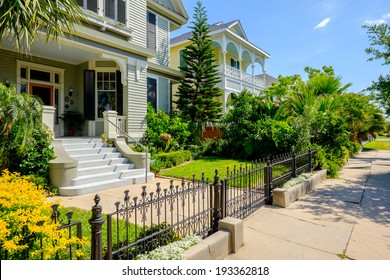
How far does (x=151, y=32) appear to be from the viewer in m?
15.1

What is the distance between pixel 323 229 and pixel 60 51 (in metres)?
11.0

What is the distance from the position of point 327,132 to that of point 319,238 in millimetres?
8158

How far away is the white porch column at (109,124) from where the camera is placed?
10000 millimetres

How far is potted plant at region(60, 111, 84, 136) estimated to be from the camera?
11719mm

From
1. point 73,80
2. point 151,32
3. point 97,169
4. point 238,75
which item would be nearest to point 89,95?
point 73,80

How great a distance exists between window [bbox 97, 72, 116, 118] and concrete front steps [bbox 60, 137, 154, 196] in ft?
10.0

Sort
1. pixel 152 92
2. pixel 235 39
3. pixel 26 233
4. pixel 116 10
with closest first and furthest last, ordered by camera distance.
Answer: pixel 26 233 → pixel 116 10 → pixel 152 92 → pixel 235 39

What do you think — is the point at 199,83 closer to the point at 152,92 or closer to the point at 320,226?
the point at 152,92

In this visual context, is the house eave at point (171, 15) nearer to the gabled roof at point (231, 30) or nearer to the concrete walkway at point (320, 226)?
the gabled roof at point (231, 30)

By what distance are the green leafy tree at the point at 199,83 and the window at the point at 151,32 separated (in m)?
2.28

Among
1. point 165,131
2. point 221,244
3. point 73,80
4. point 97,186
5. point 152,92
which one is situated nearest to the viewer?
point 221,244

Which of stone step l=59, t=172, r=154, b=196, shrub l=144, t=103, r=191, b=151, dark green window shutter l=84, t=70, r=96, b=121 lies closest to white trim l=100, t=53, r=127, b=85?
dark green window shutter l=84, t=70, r=96, b=121

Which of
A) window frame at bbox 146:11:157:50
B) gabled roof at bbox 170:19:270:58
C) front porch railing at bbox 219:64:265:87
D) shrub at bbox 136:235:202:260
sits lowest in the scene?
shrub at bbox 136:235:202:260

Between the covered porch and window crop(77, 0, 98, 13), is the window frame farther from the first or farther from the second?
window crop(77, 0, 98, 13)
